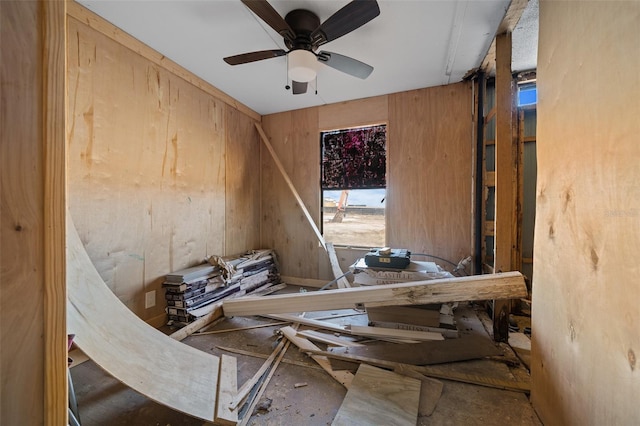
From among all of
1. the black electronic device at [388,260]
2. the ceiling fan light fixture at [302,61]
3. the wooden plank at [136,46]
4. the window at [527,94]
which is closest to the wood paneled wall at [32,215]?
the ceiling fan light fixture at [302,61]

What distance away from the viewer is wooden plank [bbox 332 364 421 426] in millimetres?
1251

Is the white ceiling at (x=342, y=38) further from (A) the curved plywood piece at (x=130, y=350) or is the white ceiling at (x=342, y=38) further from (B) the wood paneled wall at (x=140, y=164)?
(A) the curved plywood piece at (x=130, y=350)

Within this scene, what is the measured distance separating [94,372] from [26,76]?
198 cm

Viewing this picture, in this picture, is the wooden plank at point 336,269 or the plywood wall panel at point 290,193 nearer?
the wooden plank at point 336,269

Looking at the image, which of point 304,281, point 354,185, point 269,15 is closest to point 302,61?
point 269,15

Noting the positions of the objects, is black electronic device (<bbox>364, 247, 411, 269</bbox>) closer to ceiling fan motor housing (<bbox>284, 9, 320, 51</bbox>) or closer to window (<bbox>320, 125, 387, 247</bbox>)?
window (<bbox>320, 125, 387, 247</bbox>)

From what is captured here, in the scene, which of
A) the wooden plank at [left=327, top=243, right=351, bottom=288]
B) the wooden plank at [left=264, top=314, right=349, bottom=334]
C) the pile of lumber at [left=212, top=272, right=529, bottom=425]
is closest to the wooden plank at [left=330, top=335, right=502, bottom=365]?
the pile of lumber at [left=212, top=272, right=529, bottom=425]

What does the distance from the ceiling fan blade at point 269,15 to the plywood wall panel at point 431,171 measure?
6.12 feet

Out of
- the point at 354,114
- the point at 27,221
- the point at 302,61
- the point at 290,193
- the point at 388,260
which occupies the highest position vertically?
the point at 354,114

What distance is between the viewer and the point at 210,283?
262 centimetres

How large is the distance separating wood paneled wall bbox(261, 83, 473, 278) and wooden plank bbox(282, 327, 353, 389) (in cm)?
157

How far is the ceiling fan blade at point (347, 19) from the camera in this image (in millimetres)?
1447

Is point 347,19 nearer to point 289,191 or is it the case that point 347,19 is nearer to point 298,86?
point 298,86

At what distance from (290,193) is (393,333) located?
243 cm
